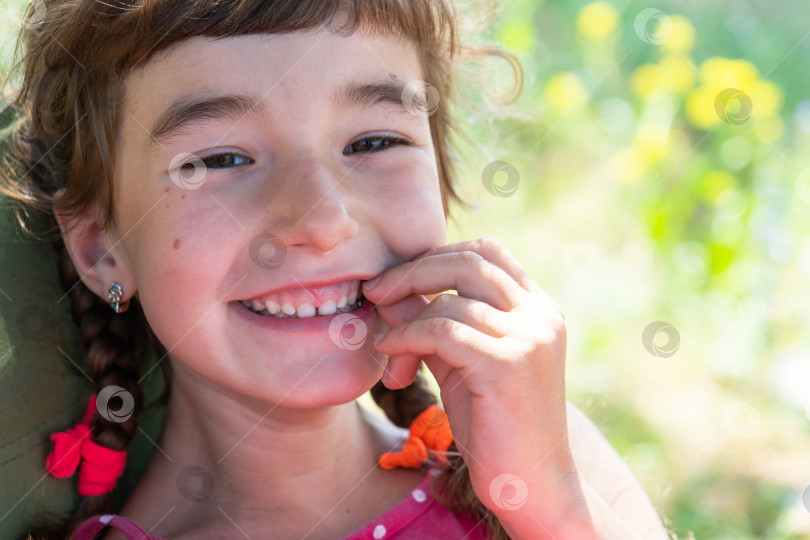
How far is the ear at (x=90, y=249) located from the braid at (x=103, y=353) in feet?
0.19

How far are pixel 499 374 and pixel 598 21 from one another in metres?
2.53

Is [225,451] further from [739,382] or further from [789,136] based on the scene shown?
[789,136]

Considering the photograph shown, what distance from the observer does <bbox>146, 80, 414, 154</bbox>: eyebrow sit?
141 centimetres

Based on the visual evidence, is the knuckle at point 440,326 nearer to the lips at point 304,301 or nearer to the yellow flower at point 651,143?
the lips at point 304,301

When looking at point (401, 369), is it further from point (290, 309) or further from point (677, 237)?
point (677, 237)

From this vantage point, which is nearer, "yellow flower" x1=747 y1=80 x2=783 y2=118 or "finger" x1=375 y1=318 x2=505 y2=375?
"finger" x1=375 y1=318 x2=505 y2=375

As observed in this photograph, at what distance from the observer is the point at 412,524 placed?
1.66 meters

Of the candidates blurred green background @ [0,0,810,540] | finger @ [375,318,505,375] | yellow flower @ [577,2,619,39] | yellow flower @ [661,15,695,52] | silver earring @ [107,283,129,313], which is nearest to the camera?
finger @ [375,318,505,375]

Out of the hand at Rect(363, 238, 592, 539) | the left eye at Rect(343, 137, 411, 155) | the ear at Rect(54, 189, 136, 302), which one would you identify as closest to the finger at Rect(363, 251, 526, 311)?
the hand at Rect(363, 238, 592, 539)

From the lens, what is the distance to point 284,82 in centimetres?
140

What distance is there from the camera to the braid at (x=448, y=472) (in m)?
1.63

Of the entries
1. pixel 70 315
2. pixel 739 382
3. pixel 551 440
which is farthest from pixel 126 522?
pixel 739 382

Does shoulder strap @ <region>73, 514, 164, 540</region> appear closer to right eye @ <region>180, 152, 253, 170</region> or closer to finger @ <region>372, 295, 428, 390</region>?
finger @ <region>372, 295, 428, 390</region>

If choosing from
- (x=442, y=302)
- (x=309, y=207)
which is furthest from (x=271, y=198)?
(x=442, y=302)
